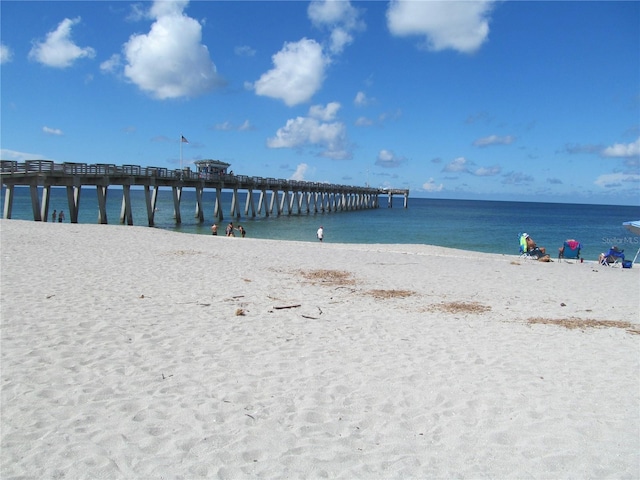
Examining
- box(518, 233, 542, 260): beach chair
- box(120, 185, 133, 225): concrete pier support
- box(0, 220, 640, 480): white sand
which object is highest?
box(120, 185, 133, 225): concrete pier support

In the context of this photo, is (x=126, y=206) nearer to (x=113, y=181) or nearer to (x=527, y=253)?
(x=113, y=181)

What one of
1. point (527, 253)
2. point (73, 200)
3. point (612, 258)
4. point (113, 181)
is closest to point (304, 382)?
point (527, 253)

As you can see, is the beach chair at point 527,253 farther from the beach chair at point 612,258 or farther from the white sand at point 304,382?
the white sand at point 304,382

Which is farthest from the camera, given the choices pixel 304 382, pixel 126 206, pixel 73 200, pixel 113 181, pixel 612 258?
pixel 126 206

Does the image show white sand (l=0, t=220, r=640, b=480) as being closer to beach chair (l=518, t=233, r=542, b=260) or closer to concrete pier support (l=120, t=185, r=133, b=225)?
beach chair (l=518, t=233, r=542, b=260)

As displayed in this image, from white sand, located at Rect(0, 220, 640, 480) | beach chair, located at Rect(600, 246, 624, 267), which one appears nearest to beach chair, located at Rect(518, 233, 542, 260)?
beach chair, located at Rect(600, 246, 624, 267)

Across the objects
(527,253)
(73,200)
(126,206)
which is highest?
(73,200)

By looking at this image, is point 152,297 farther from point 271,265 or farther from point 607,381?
point 607,381

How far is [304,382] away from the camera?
16.2 feet

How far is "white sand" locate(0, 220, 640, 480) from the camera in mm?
3498

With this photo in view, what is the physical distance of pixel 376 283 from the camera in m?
11.5

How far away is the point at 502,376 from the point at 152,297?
614 cm

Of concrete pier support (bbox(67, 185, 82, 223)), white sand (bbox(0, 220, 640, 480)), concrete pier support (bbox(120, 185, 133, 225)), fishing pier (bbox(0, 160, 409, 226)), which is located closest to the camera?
white sand (bbox(0, 220, 640, 480))

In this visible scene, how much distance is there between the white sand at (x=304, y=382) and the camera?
11.5ft
